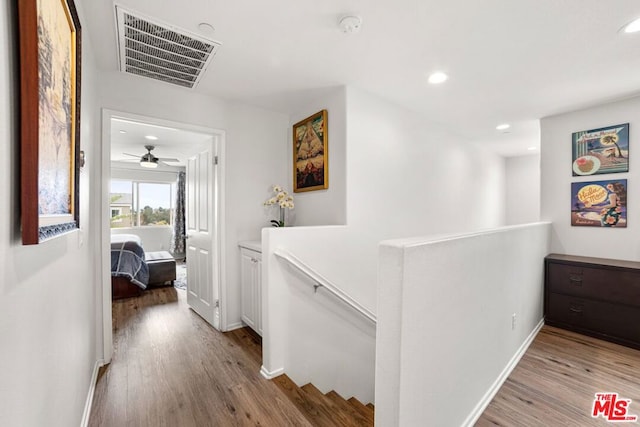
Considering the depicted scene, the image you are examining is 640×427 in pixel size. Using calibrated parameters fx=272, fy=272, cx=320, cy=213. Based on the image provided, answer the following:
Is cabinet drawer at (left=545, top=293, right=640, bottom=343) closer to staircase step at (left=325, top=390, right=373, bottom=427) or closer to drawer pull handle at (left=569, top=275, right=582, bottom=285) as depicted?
drawer pull handle at (left=569, top=275, right=582, bottom=285)

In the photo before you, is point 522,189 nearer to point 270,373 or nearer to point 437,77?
point 437,77

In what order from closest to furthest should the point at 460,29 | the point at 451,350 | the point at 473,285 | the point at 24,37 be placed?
1. the point at 24,37
2. the point at 451,350
3. the point at 473,285
4. the point at 460,29

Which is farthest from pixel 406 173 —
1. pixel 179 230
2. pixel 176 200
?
pixel 176 200

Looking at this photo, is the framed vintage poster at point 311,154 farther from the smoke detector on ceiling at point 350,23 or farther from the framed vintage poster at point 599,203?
the framed vintage poster at point 599,203

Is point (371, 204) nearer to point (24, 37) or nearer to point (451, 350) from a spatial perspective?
point (451, 350)

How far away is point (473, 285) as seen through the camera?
1.57m

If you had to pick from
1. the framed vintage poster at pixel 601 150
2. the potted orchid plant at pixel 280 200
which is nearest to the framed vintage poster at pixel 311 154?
A: the potted orchid plant at pixel 280 200

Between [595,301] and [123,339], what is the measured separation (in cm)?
475

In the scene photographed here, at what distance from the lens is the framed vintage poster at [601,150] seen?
2926mm

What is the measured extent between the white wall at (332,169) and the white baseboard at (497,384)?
1.65 metres

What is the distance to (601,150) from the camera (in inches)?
120

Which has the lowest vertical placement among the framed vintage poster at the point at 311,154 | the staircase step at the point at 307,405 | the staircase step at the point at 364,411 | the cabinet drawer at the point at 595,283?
the staircase step at the point at 364,411

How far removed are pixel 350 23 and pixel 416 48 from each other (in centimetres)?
62

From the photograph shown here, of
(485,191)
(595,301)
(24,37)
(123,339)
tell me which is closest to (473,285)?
(24,37)
